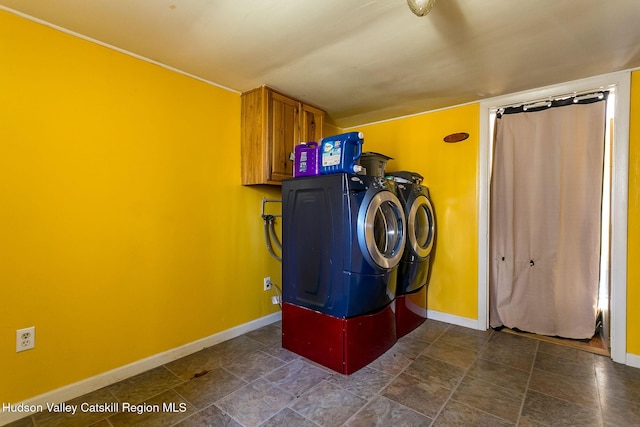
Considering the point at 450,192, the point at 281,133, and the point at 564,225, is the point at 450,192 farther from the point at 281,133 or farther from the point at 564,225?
the point at 281,133

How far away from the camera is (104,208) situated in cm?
188

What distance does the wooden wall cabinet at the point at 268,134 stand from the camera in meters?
2.50

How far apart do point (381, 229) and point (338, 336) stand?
32.6 inches

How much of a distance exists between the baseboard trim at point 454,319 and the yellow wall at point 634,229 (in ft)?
3.28

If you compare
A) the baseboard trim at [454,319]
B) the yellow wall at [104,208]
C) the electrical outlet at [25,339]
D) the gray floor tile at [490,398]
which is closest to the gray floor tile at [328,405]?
the gray floor tile at [490,398]

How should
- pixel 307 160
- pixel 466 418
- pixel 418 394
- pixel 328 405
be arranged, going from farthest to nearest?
pixel 307 160
pixel 418 394
pixel 328 405
pixel 466 418

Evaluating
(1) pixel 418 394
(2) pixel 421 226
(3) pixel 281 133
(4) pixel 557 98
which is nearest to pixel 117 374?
(1) pixel 418 394

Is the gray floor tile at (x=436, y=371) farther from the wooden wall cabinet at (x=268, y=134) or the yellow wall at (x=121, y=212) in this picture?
the wooden wall cabinet at (x=268, y=134)

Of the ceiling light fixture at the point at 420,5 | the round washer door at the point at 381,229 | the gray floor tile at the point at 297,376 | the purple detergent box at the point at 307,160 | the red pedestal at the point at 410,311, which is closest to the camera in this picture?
the ceiling light fixture at the point at 420,5

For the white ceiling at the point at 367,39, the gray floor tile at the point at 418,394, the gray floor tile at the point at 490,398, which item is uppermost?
the white ceiling at the point at 367,39

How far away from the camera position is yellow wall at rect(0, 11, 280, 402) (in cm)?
159

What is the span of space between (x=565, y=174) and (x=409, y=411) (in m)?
2.24

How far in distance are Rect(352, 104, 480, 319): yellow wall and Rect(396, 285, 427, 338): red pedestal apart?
16 cm

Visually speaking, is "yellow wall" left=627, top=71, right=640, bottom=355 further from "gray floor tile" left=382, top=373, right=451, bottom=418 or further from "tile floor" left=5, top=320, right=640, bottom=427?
"gray floor tile" left=382, top=373, right=451, bottom=418
